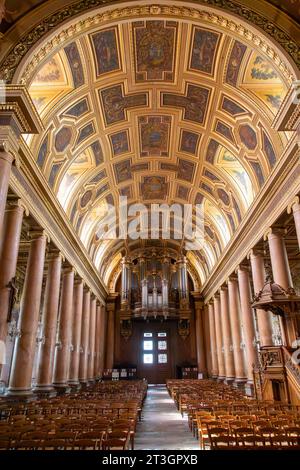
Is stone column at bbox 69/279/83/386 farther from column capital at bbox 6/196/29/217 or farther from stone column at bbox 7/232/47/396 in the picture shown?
column capital at bbox 6/196/29/217

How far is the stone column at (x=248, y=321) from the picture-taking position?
1689 centimetres

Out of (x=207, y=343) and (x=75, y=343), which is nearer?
(x=75, y=343)

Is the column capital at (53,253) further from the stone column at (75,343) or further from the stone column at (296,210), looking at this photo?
the stone column at (296,210)

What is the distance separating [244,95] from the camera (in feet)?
42.0

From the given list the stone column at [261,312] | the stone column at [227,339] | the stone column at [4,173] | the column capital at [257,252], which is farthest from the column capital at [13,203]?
the stone column at [227,339]

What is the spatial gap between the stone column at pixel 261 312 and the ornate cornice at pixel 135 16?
8803 millimetres

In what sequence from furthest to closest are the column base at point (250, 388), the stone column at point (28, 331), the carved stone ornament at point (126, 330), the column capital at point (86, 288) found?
the carved stone ornament at point (126, 330)
the column capital at point (86, 288)
the column base at point (250, 388)
the stone column at point (28, 331)

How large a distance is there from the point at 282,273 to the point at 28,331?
9.58m

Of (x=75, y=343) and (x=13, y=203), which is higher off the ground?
(x=13, y=203)

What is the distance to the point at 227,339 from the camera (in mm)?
22688

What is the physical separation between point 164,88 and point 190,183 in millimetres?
7249

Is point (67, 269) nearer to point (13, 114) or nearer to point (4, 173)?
point (4, 173)

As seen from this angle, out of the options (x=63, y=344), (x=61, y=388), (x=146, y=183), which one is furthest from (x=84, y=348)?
(x=146, y=183)

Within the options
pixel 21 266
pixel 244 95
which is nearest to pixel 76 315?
→ pixel 21 266
